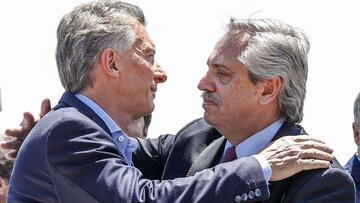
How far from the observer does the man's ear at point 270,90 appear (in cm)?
416

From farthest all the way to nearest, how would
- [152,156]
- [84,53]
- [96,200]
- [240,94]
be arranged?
[152,156], [240,94], [84,53], [96,200]

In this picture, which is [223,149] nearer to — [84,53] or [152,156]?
[152,156]

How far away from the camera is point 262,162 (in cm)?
364

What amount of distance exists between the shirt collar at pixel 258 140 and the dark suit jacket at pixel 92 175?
55 cm

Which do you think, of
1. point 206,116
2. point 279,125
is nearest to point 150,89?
point 206,116

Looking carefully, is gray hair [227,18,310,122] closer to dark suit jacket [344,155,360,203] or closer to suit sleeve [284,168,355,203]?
suit sleeve [284,168,355,203]

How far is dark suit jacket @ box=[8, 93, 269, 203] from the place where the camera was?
3512 millimetres

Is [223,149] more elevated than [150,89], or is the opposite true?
[150,89]

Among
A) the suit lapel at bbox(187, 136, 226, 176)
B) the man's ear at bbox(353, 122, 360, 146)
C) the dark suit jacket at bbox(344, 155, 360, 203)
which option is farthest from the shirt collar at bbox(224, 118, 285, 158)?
the man's ear at bbox(353, 122, 360, 146)

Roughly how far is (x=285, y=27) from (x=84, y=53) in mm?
893

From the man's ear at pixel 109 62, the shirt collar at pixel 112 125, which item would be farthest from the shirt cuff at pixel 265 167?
the man's ear at pixel 109 62

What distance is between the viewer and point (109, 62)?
3943 mm

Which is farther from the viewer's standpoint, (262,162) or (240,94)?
(240,94)

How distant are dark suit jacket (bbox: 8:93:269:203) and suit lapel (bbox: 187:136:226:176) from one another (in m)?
0.69
